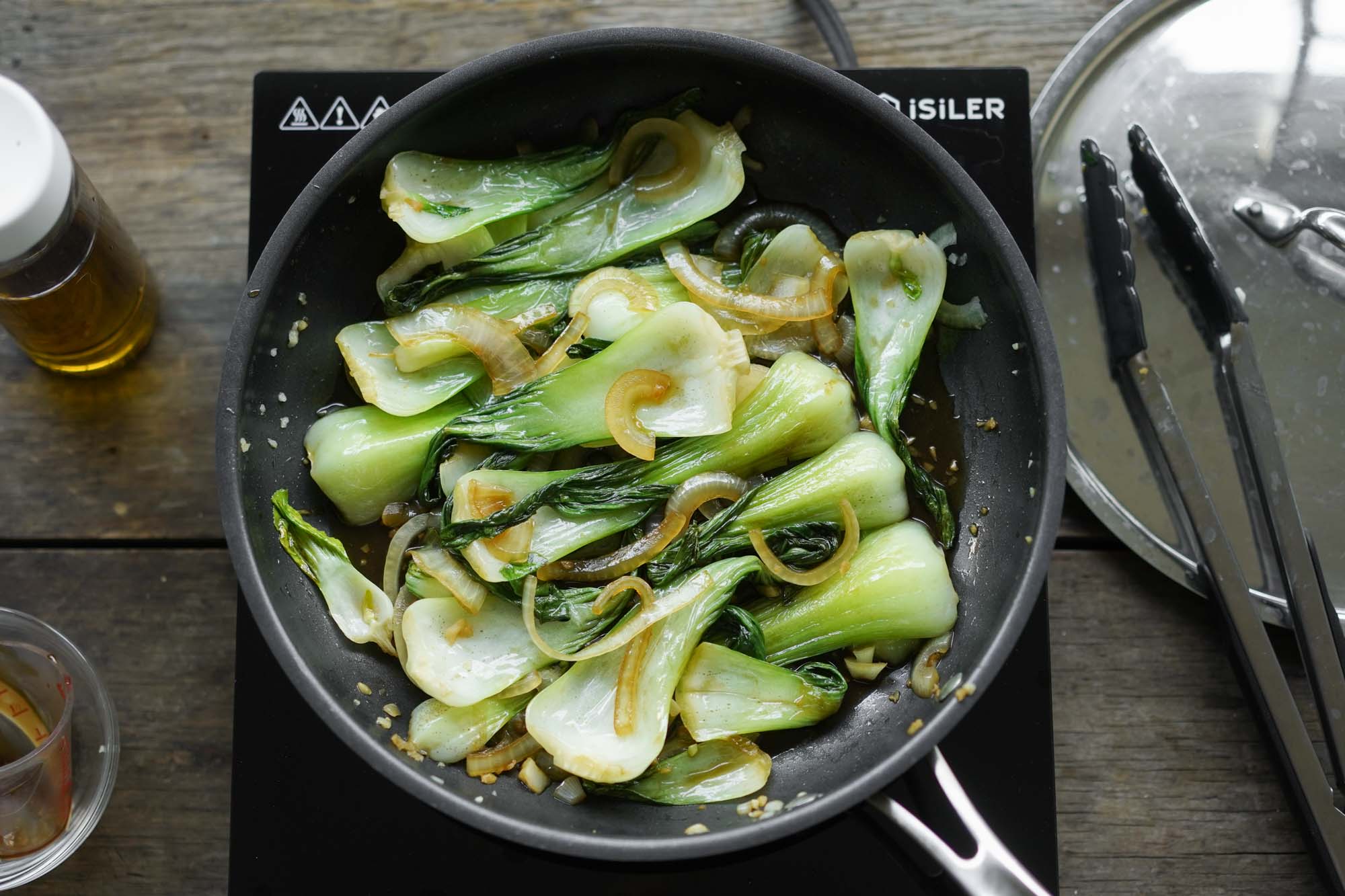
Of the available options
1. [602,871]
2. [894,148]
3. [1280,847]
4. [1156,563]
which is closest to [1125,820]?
[1280,847]

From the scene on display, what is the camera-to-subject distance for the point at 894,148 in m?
1.55

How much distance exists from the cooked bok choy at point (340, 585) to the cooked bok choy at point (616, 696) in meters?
0.27

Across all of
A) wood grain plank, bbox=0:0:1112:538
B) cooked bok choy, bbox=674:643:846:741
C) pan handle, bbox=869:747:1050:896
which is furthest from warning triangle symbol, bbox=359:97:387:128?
pan handle, bbox=869:747:1050:896

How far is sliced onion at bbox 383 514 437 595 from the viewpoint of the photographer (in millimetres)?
1597

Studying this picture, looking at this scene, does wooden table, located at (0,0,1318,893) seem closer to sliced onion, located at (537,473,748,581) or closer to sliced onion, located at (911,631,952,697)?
sliced onion, located at (911,631,952,697)

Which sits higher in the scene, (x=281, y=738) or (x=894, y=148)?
(x=894, y=148)

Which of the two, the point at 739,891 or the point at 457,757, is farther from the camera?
the point at 739,891

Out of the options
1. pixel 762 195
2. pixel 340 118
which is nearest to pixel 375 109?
pixel 340 118

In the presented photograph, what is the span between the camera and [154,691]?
1.84 m

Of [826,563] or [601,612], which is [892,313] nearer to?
[826,563]

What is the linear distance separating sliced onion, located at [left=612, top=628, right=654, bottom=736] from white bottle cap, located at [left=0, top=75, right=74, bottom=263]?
1.09 m

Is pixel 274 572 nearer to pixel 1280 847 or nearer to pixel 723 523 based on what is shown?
pixel 723 523

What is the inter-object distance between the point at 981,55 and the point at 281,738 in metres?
1.75

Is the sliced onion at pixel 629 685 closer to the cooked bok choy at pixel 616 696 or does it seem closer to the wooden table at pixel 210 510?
the cooked bok choy at pixel 616 696
